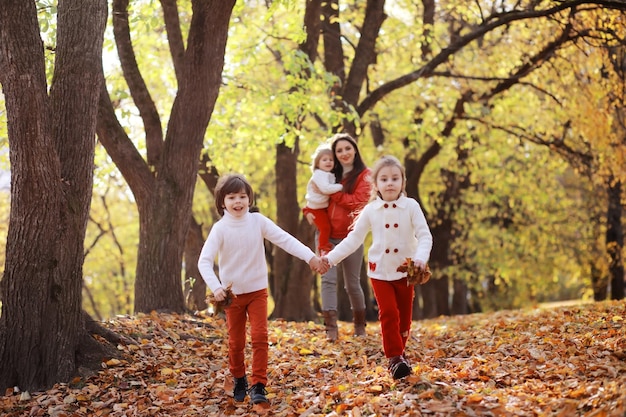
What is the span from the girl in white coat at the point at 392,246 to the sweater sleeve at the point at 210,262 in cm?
103

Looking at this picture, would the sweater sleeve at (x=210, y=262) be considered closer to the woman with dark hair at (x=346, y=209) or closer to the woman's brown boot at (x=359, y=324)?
the woman with dark hair at (x=346, y=209)

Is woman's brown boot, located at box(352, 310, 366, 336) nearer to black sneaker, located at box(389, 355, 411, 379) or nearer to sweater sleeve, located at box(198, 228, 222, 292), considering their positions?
black sneaker, located at box(389, 355, 411, 379)

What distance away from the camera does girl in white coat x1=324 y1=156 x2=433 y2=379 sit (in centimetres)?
613

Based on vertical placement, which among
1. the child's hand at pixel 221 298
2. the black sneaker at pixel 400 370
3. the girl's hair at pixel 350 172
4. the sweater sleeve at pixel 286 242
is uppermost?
the girl's hair at pixel 350 172

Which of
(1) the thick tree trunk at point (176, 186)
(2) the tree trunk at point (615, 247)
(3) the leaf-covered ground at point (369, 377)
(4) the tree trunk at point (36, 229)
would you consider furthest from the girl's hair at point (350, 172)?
(2) the tree trunk at point (615, 247)

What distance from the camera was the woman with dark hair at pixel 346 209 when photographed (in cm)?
825

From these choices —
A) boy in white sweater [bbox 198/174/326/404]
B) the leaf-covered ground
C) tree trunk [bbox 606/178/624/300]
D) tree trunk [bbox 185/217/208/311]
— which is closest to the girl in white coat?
the leaf-covered ground

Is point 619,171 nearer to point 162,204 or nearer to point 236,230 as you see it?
point 162,204

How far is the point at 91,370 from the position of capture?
687cm

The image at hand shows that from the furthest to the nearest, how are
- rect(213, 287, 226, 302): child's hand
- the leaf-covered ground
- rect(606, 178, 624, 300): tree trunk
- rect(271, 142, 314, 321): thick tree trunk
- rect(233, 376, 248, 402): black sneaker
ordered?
1. rect(606, 178, 624, 300): tree trunk
2. rect(271, 142, 314, 321): thick tree trunk
3. rect(233, 376, 248, 402): black sneaker
4. rect(213, 287, 226, 302): child's hand
5. the leaf-covered ground

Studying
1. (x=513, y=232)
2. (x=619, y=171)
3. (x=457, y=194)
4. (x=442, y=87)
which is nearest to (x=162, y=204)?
(x=619, y=171)

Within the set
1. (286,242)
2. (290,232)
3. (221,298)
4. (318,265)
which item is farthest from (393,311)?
(290,232)

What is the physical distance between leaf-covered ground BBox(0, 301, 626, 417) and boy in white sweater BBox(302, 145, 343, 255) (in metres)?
1.26

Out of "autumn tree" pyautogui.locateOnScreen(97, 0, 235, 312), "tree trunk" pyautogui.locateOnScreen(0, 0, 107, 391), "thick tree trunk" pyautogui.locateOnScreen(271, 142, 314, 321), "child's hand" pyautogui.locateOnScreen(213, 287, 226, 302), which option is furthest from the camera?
"thick tree trunk" pyautogui.locateOnScreen(271, 142, 314, 321)
